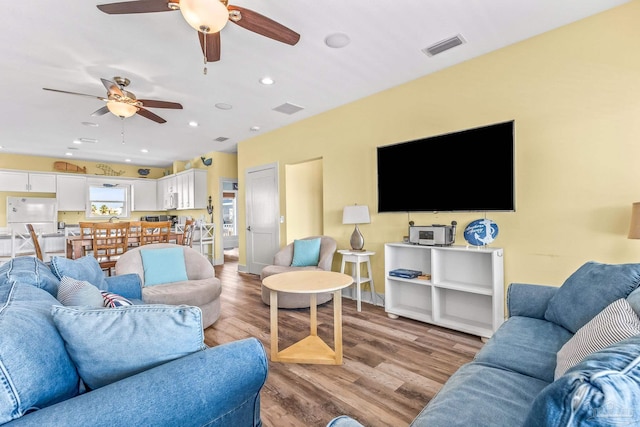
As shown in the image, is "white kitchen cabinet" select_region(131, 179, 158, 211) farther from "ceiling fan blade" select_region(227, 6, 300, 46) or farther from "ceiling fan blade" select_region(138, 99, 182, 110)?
"ceiling fan blade" select_region(227, 6, 300, 46)

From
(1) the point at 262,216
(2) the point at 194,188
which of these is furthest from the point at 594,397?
(2) the point at 194,188

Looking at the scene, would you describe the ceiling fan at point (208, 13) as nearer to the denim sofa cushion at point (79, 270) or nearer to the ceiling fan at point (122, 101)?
the ceiling fan at point (122, 101)

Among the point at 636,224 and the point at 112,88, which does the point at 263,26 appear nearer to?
the point at 112,88

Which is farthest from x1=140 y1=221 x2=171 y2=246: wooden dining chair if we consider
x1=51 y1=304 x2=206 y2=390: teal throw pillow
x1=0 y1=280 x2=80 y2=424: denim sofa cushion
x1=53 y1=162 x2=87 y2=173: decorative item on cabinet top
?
x1=53 y1=162 x2=87 y2=173: decorative item on cabinet top

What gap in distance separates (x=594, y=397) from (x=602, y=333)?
33.7 inches

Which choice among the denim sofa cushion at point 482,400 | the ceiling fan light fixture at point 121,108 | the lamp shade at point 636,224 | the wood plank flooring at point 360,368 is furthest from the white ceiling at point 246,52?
the wood plank flooring at point 360,368

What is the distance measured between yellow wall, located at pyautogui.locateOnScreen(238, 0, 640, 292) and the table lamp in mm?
474

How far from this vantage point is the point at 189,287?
296 cm

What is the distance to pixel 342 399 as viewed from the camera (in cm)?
191

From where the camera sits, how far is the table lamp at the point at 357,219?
3766mm

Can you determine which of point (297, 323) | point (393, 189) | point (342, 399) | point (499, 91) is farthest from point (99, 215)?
point (499, 91)

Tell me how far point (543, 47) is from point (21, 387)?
12.6 feet

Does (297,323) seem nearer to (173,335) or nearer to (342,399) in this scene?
(342,399)

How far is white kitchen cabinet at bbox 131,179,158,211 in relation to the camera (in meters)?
8.30
